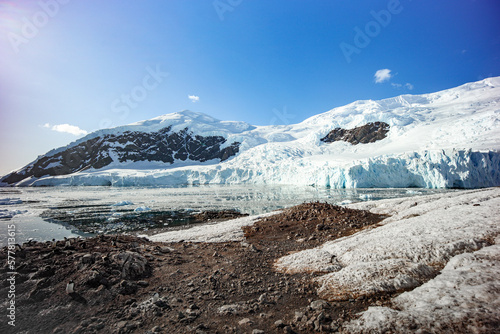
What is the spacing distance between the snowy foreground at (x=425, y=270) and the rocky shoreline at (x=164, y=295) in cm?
40

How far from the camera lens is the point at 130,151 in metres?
128

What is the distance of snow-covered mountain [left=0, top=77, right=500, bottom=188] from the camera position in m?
41.8

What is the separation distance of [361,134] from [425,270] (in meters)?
93.0

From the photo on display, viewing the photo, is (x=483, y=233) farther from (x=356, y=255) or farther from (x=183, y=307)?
(x=183, y=307)

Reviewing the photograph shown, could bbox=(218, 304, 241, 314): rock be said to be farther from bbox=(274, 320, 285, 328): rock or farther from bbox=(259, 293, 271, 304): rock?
bbox=(274, 320, 285, 328): rock

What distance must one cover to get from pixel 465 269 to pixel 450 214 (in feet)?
16.1

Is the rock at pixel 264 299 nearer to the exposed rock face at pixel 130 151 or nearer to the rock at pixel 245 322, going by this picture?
the rock at pixel 245 322

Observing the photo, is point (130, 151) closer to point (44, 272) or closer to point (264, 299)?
point (44, 272)

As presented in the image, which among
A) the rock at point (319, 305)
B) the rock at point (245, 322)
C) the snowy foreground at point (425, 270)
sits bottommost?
the rock at point (245, 322)

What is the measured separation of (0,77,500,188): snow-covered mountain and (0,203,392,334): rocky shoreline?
44.1 metres

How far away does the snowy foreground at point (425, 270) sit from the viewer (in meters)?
3.12

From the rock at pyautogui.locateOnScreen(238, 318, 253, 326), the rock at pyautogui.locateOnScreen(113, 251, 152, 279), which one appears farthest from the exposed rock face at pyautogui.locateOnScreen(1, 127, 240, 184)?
the rock at pyautogui.locateOnScreen(238, 318, 253, 326)

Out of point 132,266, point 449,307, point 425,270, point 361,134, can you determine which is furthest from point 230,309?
point 361,134

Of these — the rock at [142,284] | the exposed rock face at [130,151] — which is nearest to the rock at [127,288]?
the rock at [142,284]
